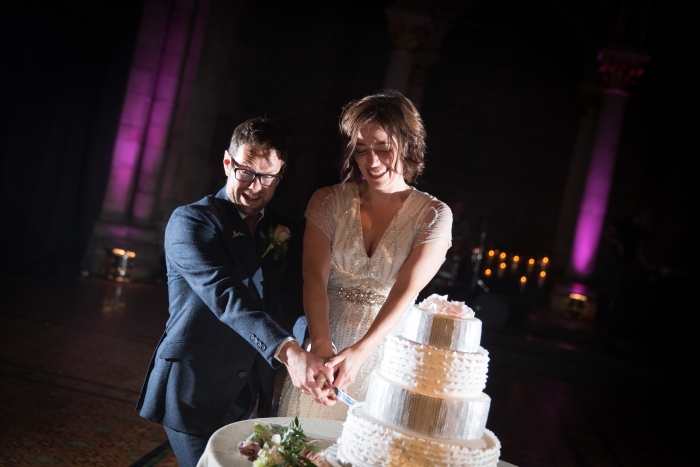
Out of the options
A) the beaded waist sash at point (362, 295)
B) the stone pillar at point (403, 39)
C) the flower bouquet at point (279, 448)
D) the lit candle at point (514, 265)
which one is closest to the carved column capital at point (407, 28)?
the stone pillar at point (403, 39)

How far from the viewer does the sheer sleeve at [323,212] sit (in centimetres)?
231

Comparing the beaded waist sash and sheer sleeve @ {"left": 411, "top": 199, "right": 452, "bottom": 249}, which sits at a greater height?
sheer sleeve @ {"left": 411, "top": 199, "right": 452, "bottom": 249}

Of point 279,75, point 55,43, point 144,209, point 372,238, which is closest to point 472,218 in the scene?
point 279,75

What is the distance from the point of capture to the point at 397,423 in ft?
5.56

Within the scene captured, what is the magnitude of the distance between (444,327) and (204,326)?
2.57 feet

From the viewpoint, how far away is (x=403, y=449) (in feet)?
5.33

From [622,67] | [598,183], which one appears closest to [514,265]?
[598,183]

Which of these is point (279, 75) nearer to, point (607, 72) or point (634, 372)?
point (607, 72)

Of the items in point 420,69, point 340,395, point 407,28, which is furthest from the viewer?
point 420,69

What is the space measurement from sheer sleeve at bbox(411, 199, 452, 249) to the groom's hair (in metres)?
→ 0.52

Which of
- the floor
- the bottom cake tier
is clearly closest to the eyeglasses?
the bottom cake tier

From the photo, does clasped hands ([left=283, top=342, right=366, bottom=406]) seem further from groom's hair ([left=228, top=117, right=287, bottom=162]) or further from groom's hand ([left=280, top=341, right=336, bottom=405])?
groom's hair ([left=228, top=117, right=287, bottom=162])

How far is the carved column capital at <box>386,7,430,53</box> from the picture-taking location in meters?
11.7

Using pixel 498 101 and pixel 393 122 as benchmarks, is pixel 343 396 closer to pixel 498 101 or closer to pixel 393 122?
pixel 393 122
